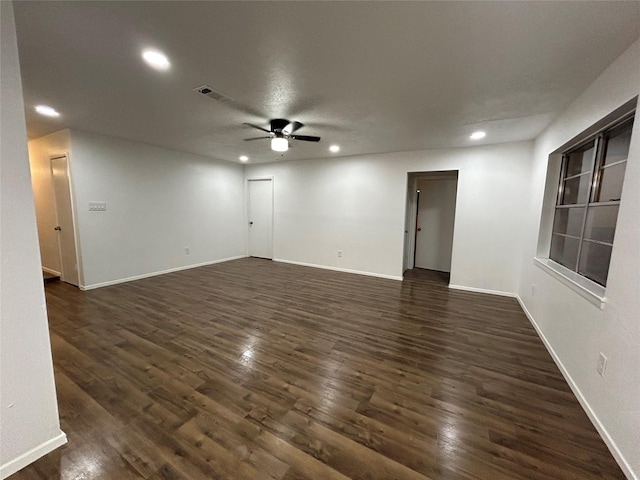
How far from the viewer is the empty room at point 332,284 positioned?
4.59ft

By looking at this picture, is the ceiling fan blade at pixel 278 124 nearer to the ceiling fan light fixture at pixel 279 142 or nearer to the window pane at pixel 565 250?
the ceiling fan light fixture at pixel 279 142

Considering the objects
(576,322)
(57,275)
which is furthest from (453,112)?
(57,275)

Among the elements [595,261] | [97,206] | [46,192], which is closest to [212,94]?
[97,206]

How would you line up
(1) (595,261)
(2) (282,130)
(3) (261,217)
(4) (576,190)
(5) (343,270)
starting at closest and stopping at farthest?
(1) (595,261)
(4) (576,190)
(2) (282,130)
(5) (343,270)
(3) (261,217)

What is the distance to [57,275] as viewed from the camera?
15.2 feet

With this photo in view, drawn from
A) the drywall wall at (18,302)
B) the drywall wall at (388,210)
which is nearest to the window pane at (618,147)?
the drywall wall at (388,210)

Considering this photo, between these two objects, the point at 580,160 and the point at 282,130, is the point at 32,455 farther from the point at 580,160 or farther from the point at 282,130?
the point at 580,160

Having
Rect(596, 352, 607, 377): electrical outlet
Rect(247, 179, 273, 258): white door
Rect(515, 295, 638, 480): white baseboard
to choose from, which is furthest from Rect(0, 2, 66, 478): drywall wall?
Rect(247, 179, 273, 258): white door

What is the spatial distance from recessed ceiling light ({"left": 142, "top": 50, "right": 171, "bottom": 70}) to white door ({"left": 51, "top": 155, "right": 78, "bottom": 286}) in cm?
328

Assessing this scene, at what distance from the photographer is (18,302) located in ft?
4.31

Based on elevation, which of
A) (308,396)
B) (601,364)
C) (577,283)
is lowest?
(308,396)

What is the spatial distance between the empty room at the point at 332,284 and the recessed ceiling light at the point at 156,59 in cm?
3

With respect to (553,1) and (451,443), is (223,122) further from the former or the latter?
(451,443)

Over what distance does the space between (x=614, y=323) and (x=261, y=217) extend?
20.9 feet
